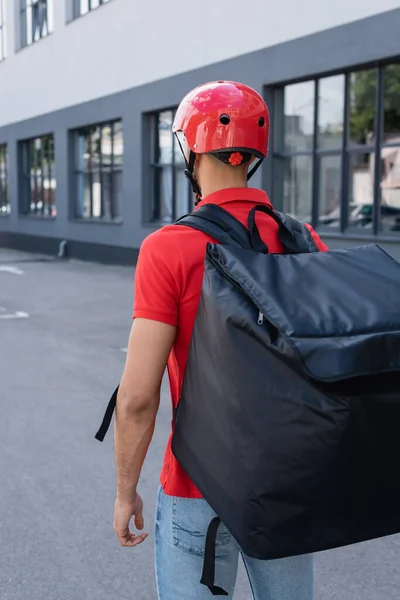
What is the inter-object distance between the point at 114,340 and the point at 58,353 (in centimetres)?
93

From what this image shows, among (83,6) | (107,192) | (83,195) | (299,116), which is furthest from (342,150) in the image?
(83,6)

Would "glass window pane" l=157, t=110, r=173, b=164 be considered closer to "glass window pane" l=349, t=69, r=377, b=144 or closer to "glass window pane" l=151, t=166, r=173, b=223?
"glass window pane" l=151, t=166, r=173, b=223

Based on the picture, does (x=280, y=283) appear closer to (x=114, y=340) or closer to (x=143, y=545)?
(x=143, y=545)

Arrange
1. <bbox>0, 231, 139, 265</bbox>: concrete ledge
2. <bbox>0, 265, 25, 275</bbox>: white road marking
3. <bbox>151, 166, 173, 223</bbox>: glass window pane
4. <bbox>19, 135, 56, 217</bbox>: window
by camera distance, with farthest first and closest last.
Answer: <bbox>19, 135, 56, 217</bbox>: window
<bbox>0, 231, 139, 265</bbox>: concrete ledge
<bbox>151, 166, 173, 223</bbox>: glass window pane
<bbox>0, 265, 25, 275</bbox>: white road marking

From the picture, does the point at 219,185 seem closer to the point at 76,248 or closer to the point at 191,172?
the point at 191,172

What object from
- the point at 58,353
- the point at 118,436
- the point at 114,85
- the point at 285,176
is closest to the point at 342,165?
the point at 285,176

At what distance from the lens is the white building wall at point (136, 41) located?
1286cm

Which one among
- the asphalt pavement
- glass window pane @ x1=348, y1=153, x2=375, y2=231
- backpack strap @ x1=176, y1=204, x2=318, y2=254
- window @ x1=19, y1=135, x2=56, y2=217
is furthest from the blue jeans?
window @ x1=19, y1=135, x2=56, y2=217

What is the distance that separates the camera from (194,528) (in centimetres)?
173

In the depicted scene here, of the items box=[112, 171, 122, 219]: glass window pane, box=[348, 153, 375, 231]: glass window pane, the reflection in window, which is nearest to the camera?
box=[348, 153, 375, 231]: glass window pane

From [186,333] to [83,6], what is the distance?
20396 millimetres

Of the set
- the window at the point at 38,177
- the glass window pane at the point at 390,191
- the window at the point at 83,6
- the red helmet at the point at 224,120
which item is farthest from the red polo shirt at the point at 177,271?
the window at the point at 38,177

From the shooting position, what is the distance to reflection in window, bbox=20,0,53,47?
22469 millimetres

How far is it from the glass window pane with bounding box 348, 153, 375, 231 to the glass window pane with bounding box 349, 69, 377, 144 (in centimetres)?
30
